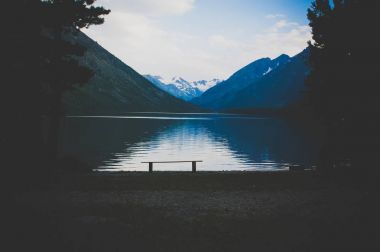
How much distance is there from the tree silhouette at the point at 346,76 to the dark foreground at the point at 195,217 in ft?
10.7

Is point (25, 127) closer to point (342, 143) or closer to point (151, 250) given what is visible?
point (151, 250)

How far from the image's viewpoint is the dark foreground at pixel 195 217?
12914 millimetres

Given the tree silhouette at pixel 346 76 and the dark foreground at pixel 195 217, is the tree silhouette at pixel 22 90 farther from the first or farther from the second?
the tree silhouette at pixel 346 76

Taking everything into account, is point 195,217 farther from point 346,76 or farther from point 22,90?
point 346,76

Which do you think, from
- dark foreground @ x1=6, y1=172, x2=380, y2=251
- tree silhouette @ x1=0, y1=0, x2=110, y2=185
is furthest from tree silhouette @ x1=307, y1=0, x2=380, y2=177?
tree silhouette @ x1=0, y1=0, x2=110, y2=185

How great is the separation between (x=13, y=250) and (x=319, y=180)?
22603mm

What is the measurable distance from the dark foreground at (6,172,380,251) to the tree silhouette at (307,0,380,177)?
3.27 meters

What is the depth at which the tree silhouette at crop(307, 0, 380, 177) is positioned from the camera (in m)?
20.2

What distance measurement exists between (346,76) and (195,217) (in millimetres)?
12454

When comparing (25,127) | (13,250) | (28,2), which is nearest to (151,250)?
(13,250)

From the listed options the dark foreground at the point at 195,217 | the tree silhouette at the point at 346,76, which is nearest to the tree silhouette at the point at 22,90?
the dark foreground at the point at 195,217

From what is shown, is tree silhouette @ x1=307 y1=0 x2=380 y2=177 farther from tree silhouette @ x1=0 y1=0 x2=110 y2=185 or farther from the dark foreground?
tree silhouette @ x1=0 y1=0 x2=110 y2=185

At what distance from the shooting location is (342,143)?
82.6 feet

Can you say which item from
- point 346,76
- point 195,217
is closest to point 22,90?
point 195,217
